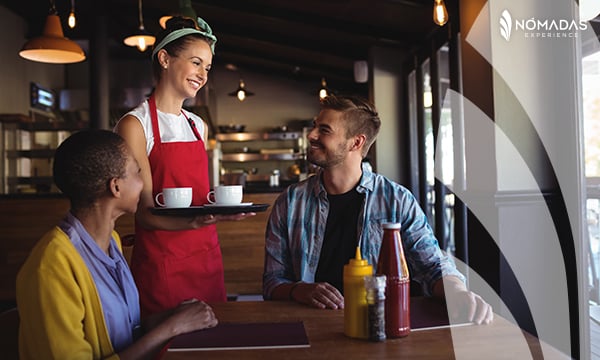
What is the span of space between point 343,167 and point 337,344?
0.87m

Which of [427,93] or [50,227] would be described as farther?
[427,93]

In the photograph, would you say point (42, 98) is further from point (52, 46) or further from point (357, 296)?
point (357, 296)

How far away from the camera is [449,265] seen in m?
1.68

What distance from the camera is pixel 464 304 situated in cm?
141

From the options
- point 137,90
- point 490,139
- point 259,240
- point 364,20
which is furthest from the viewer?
point 137,90

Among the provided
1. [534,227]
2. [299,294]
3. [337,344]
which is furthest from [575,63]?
[337,344]

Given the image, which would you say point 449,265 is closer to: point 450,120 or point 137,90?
point 450,120

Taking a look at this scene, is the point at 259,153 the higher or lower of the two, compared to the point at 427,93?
lower

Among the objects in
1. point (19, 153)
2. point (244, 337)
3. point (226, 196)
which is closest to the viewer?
point (244, 337)

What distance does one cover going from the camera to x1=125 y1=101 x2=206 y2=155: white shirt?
1.93 metres

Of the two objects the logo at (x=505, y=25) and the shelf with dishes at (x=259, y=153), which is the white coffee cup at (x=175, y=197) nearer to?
the logo at (x=505, y=25)

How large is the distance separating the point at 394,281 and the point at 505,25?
2.61 m

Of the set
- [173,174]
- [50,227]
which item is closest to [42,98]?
[50,227]

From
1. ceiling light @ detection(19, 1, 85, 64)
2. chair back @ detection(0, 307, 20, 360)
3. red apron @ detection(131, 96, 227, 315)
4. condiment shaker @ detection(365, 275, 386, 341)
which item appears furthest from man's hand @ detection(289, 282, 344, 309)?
ceiling light @ detection(19, 1, 85, 64)
